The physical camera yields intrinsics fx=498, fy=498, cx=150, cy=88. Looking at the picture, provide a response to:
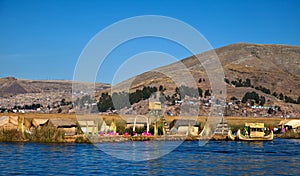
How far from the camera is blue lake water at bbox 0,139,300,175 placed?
30.1 m

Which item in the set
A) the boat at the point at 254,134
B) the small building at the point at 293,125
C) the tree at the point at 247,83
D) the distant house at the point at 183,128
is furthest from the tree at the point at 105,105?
the boat at the point at 254,134

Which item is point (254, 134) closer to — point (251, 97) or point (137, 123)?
point (137, 123)

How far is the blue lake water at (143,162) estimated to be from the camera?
30109 millimetres

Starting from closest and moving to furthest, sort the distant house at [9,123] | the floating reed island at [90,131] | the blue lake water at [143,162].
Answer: the blue lake water at [143,162]
the floating reed island at [90,131]
the distant house at [9,123]

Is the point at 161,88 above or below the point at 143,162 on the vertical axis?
above

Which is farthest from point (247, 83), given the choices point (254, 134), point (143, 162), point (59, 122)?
Result: point (143, 162)

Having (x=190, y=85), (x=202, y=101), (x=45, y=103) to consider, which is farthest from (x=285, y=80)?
(x=45, y=103)

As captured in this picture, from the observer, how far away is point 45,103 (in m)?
160

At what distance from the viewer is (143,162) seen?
114ft

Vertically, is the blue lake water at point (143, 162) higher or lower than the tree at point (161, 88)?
lower

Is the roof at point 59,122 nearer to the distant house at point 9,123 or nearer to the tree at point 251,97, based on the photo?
the distant house at point 9,123

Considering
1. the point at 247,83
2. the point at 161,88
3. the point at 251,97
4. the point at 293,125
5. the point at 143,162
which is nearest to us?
Answer: the point at 143,162

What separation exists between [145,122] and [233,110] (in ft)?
215

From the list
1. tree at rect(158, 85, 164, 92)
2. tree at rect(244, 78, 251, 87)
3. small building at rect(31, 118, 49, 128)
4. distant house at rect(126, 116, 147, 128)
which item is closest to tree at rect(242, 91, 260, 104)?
tree at rect(244, 78, 251, 87)
